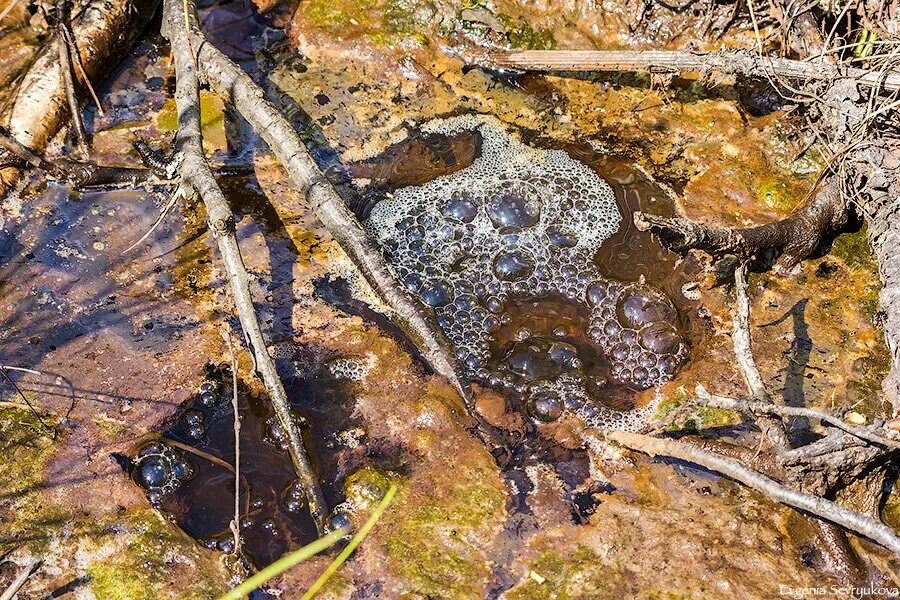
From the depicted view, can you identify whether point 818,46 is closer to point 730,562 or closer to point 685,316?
point 685,316

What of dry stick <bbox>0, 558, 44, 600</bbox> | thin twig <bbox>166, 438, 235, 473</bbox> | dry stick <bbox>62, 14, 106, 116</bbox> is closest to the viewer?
dry stick <bbox>0, 558, 44, 600</bbox>

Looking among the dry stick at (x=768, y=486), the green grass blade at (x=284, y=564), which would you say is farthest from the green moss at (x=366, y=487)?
the dry stick at (x=768, y=486)

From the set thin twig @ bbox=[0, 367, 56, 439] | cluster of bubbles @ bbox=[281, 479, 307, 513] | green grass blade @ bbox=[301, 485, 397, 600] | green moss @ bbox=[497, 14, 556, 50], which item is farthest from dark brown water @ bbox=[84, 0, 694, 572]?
green moss @ bbox=[497, 14, 556, 50]

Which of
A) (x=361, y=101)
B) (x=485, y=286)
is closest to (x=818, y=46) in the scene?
(x=485, y=286)

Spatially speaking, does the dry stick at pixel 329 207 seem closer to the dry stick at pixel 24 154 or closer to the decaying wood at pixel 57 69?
the decaying wood at pixel 57 69

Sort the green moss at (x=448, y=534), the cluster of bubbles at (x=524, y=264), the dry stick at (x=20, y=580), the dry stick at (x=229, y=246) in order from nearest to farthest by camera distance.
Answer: the dry stick at (x=20, y=580) → the green moss at (x=448, y=534) → the dry stick at (x=229, y=246) → the cluster of bubbles at (x=524, y=264)

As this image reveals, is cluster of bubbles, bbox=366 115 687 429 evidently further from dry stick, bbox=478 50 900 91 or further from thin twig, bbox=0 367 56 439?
thin twig, bbox=0 367 56 439
